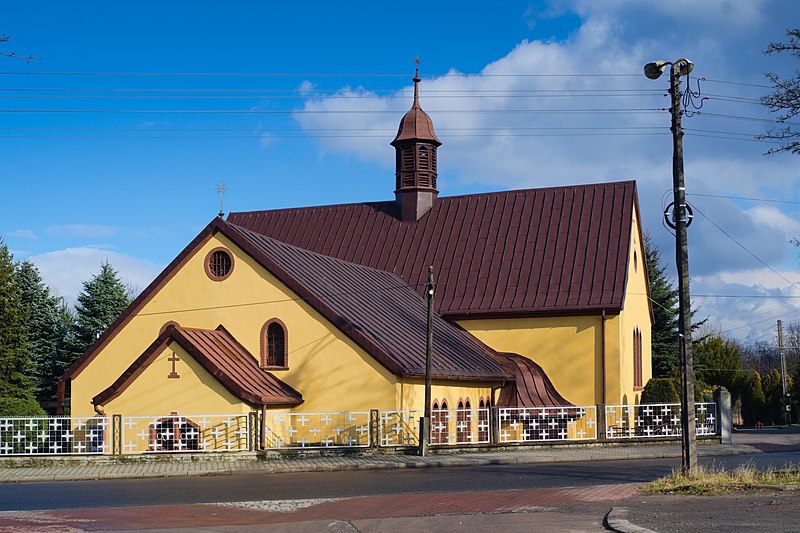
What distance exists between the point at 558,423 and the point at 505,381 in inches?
116

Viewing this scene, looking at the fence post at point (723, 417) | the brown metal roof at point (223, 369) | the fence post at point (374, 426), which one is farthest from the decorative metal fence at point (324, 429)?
the brown metal roof at point (223, 369)

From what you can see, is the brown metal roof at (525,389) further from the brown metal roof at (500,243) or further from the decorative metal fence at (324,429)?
the brown metal roof at (500,243)

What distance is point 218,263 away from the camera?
29188 mm

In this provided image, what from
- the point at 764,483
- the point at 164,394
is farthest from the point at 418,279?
the point at 764,483

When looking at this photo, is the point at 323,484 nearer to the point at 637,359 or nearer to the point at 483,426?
the point at 483,426

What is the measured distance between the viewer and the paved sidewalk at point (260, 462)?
21.2m

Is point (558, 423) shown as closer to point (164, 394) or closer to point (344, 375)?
point (344, 375)

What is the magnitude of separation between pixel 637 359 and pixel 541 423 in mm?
8876

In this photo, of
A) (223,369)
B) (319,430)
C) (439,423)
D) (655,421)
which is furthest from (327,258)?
(655,421)

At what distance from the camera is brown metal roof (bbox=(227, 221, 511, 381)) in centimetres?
2703

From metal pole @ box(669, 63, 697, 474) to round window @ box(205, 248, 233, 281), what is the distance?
15216 millimetres

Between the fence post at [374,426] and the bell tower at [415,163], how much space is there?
13968 mm

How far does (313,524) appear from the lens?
40.9 feet

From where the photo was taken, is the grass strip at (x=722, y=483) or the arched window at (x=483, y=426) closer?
the grass strip at (x=722, y=483)
